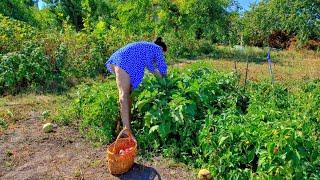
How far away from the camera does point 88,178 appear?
3.98 m

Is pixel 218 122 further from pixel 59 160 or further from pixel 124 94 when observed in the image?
pixel 59 160

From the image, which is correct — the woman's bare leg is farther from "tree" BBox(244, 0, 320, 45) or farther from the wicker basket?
"tree" BBox(244, 0, 320, 45)

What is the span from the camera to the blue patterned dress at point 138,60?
4668 mm

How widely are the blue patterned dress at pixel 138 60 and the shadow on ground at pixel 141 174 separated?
974 mm

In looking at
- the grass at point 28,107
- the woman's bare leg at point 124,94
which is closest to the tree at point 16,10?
the grass at point 28,107

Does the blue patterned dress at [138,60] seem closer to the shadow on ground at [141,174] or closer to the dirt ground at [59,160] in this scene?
the dirt ground at [59,160]

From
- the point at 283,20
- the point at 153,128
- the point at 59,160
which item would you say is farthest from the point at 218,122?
the point at 283,20

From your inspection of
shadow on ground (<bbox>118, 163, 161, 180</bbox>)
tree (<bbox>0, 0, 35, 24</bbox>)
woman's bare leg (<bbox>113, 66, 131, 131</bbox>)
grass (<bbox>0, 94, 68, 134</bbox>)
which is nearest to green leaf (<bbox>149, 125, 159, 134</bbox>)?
woman's bare leg (<bbox>113, 66, 131, 131</bbox>)

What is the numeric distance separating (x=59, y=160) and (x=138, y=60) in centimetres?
133

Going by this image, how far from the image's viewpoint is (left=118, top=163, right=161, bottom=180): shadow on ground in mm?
3982

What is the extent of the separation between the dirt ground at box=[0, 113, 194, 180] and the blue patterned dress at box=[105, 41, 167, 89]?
87cm

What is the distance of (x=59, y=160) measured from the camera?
14.4 ft

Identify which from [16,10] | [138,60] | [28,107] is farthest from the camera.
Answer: [16,10]

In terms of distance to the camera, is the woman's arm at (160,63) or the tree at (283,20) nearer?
the woman's arm at (160,63)
